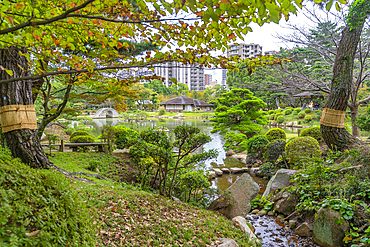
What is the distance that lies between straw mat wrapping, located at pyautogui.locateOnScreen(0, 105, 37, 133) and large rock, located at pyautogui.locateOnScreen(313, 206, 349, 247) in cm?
536

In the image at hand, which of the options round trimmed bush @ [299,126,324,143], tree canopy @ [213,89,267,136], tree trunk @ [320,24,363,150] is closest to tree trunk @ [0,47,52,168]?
tree trunk @ [320,24,363,150]

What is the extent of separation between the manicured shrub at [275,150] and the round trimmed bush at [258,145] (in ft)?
2.16

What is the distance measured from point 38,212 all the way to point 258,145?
26.4 ft

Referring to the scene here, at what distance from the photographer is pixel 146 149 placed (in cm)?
354

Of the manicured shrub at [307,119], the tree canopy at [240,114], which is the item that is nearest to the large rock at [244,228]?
the tree canopy at [240,114]

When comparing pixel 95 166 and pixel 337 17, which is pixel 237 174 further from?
pixel 337 17

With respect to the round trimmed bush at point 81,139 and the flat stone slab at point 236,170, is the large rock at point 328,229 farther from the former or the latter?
the round trimmed bush at point 81,139

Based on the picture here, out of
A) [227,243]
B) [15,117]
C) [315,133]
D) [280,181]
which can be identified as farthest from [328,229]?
[315,133]

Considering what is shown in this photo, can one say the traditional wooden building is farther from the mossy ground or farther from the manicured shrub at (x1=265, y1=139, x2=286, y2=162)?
the mossy ground

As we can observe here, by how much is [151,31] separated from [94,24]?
0.78 meters

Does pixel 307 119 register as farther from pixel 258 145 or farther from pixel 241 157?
pixel 258 145

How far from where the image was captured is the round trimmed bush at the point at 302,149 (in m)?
6.14

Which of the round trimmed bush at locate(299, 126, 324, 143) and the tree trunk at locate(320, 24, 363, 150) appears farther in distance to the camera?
the round trimmed bush at locate(299, 126, 324, 143)

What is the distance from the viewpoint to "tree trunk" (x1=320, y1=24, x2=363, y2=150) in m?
3.87
